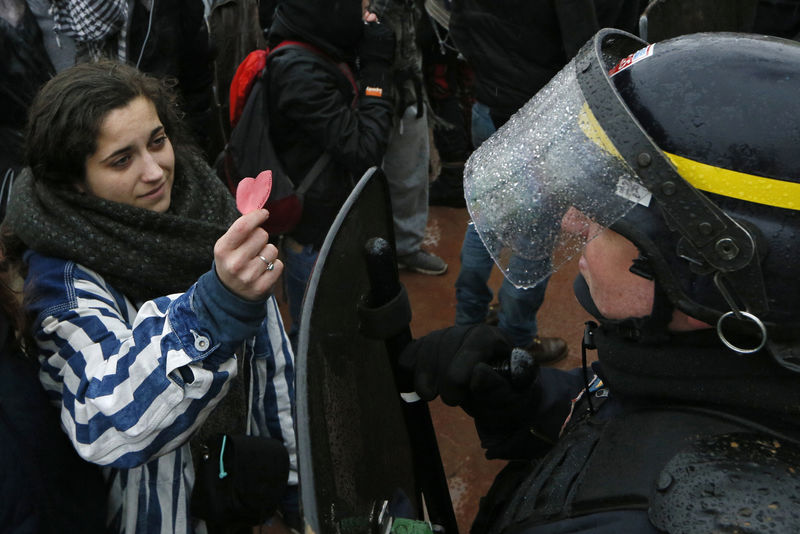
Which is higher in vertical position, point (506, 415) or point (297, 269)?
point (506, 415)

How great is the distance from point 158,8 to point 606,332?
278 cm

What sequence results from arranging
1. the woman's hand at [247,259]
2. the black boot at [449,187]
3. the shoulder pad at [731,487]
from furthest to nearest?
the black boot at [449,187] < the woman's hand at [247,259] < the shoulder pad at [731,487]

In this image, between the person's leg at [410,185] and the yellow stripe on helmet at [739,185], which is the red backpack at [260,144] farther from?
the yellow stripe on helmet at [739,185]

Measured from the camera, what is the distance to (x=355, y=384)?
1199 millimetres

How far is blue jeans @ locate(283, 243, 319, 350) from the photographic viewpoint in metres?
3.26

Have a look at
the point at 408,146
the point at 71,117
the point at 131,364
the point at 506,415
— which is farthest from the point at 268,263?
the point at 408,146

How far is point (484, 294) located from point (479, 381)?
85.3 inches

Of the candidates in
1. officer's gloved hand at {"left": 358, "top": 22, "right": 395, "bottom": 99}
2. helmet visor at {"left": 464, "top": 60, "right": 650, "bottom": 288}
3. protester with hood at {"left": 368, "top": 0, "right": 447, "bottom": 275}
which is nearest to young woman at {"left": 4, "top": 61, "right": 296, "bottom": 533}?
helmet visor at {"left": 464, "top": 60, "right": 650, "bottom": 288}

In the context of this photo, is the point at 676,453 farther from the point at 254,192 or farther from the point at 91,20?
the point at 91,20

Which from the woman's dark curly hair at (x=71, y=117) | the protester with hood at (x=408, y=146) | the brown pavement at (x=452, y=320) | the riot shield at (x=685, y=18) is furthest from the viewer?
the protester with hood at (x=408, y=146)

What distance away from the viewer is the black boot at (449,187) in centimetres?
549

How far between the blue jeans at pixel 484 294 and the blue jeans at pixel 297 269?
29.5 inches

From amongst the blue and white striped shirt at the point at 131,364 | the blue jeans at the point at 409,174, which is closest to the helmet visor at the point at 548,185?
the blue and white striped shirt at the point at 131,364

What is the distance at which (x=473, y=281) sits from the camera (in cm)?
352
